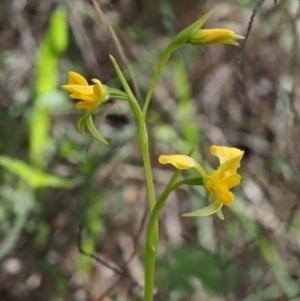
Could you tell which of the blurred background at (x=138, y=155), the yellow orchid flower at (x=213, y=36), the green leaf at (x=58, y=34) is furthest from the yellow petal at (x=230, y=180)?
the green leaf at (x=58, y=34)

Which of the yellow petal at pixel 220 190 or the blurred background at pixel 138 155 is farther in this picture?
the blurred background at pixel 138 155

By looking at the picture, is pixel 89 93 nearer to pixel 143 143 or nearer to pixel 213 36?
pixel 143 143

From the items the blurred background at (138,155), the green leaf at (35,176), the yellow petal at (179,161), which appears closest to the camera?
the yellow petal at (179,161)

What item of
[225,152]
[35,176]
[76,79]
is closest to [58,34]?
[35,176]

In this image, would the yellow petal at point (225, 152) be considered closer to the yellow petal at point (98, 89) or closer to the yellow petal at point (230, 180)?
the yellow petal at point (230, 180)

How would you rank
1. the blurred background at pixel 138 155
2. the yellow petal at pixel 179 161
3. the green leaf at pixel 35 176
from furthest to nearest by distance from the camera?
the blurred background at pixel 138 155, the green leaf at pixel 35 176, the yellow petal at pixel 179 161
